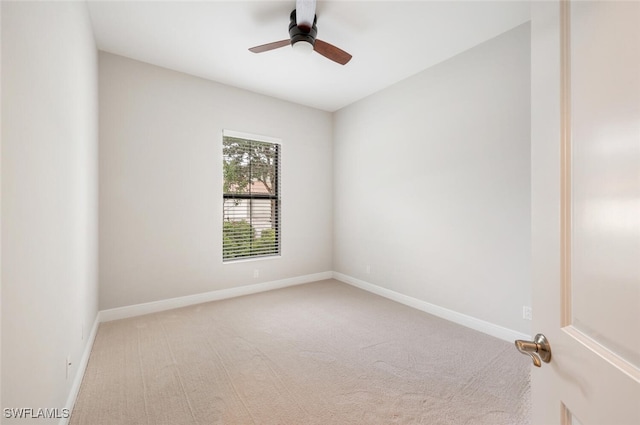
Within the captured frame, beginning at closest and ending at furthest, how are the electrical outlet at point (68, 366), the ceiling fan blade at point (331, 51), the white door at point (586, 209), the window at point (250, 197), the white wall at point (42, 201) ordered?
the white door at point (586, 209)
the white wall at point (42, 201)
the electrical outlet at point (68, 366)
the ceiling fan blade at point (331, 51)
the window at point (250, 197)

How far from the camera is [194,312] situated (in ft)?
11.1

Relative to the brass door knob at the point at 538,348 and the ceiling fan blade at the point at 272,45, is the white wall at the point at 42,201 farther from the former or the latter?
the brass door knob at the point at 538,348

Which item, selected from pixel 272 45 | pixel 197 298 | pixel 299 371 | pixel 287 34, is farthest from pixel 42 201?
pixel 197 298

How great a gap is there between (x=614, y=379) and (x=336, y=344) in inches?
93.5

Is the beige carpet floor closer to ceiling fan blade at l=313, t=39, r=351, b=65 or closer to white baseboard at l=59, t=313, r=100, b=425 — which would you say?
white baseboard at l=59, t=313, r=100, b=425

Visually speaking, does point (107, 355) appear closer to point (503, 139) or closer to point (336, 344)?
point (336, 344)

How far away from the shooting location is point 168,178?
351cm

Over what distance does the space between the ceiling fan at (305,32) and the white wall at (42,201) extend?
152 cm

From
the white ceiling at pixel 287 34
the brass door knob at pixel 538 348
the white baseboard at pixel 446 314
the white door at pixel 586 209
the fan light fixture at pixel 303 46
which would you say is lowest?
the white baseboard at pixel 446 314

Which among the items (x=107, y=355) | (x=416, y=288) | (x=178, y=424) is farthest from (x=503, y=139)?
(x=107, y=355)

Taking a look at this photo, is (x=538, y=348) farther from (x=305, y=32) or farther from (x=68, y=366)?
(x=305, y=32)

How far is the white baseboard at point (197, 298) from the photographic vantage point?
3172 mm

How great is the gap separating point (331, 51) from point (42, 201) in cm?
238

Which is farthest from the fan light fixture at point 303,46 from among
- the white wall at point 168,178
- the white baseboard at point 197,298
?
the white baseboard at point 197,298
